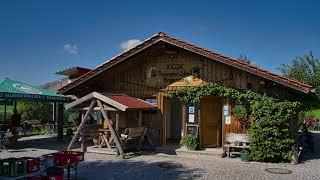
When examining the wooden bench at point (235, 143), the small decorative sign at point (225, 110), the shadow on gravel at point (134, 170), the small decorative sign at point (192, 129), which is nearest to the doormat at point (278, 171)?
the wooden bench at point (235, 143)

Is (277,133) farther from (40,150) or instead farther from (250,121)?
(40,150)

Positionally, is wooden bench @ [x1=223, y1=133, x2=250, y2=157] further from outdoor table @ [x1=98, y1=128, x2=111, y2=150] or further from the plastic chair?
the plastic chair

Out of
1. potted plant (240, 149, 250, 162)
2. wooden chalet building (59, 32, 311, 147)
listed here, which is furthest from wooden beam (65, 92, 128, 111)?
potted plant (240, 149, 250, 162)

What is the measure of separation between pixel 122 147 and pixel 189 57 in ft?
14.9

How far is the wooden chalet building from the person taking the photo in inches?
556

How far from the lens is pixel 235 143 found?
537 inches

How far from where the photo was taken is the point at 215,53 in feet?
44.7

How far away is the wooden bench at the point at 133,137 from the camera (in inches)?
542

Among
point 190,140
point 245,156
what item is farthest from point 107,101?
point 245,156

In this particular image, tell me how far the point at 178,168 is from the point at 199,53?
4538 mm

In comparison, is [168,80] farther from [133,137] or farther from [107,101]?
[107,101]

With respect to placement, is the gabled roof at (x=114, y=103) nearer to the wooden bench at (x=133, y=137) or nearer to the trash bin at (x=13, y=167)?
the wooden bench at (x=133, y=137)

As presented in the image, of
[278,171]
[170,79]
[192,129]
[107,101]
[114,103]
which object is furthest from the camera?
[170,79]

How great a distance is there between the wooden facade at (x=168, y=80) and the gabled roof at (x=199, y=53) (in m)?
0.31
